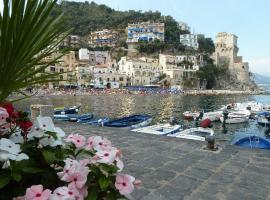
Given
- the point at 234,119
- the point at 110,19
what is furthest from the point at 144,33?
the point at 234,119

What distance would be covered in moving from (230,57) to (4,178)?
154 m

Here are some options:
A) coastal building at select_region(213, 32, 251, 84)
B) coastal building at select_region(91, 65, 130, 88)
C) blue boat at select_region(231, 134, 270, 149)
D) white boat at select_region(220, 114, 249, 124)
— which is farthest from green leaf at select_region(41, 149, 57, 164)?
coastal building at select_region(213, 32, 251, 84)

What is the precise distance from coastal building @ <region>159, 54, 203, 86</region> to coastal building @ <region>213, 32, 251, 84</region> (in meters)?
25.6

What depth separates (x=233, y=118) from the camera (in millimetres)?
31062

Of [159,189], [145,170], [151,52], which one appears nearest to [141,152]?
[145,170]

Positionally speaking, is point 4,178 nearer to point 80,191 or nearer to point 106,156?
point 80,191

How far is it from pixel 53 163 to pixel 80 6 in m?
167

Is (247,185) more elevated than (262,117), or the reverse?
(247,185)

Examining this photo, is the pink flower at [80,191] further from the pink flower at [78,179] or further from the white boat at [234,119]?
the white boat at [234,119]

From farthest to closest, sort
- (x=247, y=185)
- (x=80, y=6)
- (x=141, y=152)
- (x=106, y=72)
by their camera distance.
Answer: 1. (x=80, y=6)
2. (x=106, y=72)
3. (x=141, y=152)
4. (x=247, y=185)

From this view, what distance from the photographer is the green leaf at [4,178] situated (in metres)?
1.60

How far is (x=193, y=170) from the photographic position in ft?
17.4

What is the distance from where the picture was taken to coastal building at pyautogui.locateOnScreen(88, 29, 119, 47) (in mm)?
125438

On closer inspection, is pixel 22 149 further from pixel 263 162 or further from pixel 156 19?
pixel 156 19
